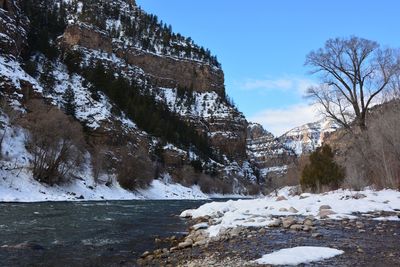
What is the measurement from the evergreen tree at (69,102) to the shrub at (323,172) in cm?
6964

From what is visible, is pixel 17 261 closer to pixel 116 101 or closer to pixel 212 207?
pixel 212 207

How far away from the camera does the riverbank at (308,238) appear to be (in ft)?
31.6

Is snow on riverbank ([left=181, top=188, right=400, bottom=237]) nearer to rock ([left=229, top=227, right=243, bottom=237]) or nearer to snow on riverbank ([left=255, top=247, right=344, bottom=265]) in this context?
rock ([left=229, top=227, right=243, bottom=237])

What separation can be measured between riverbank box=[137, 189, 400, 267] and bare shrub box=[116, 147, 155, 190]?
205 feet

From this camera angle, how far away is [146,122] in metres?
145

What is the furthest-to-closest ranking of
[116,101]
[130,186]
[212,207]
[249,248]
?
[116,101]
[130,186]
[212,207]
[249,248]

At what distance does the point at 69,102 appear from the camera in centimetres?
10075

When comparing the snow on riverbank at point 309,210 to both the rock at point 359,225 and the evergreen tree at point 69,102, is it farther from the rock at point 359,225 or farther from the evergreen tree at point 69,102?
the evergreen tree at point 69,102

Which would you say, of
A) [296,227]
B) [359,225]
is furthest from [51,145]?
[359,225]

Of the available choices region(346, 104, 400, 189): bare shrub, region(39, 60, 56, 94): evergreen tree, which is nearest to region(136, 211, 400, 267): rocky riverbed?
region(346, 104, 400, 189): bare shrub

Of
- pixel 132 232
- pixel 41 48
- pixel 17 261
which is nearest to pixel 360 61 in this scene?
pixel 132 232

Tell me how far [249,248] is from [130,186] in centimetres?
7138

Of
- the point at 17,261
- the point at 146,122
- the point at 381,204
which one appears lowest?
the point at 17,261

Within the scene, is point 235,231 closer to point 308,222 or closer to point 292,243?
point 308,222
